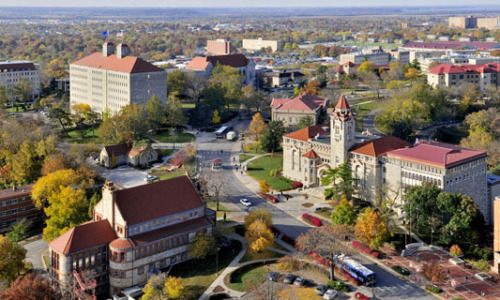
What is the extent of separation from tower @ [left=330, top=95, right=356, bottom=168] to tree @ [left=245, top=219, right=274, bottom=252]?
68.4 feet

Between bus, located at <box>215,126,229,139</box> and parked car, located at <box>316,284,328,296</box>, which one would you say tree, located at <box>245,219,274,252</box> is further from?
bus, located at <box>215,126,229,139</box>

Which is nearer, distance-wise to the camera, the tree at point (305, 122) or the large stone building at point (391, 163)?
the large stone building at point (391, 163)

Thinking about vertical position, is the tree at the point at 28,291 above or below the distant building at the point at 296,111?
below

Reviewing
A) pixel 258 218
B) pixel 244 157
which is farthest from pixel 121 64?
pixel 258 218

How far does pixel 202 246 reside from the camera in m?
67.2

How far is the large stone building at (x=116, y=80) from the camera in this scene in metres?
131

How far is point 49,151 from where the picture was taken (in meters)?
97.5

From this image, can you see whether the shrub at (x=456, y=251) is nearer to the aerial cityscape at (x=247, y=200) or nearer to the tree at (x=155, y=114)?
the aerial cityscape at (x=247, y=200)

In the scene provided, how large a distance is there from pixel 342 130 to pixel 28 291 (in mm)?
46124

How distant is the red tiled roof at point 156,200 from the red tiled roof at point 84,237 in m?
2.73

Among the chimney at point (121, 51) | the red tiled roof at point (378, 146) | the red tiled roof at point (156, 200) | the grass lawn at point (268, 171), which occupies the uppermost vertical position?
the chimney at point (121, 51)

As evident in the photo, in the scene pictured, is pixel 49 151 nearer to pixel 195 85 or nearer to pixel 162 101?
pixel 162 101

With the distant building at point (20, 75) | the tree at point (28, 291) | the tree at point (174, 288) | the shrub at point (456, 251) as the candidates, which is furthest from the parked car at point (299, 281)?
the distant building at point (20, 75)

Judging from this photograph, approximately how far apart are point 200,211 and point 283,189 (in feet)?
75.4
